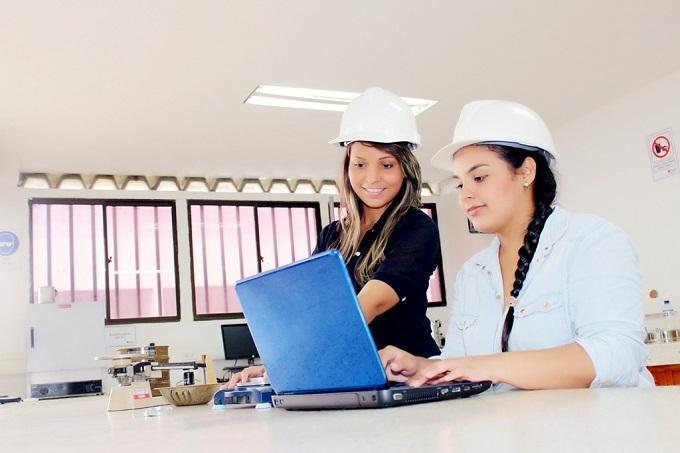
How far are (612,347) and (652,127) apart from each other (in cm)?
509

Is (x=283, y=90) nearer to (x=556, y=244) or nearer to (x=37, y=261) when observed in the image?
(x=37, y=261)

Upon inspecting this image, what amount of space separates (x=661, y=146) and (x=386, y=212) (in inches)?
183

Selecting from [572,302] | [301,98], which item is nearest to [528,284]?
[572,302]

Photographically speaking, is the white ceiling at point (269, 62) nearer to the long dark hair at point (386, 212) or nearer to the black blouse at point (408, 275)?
the long dark hair at point (386, 212)

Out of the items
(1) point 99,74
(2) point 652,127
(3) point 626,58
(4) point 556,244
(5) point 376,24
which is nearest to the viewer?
(4) point 556,244

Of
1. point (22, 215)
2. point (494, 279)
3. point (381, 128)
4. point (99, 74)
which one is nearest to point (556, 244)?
point (494, 279)

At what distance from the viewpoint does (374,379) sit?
3.50ft

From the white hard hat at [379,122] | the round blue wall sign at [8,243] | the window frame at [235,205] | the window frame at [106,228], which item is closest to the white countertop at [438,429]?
the white hard hat at [379,122]

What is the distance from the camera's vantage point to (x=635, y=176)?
5.95 m

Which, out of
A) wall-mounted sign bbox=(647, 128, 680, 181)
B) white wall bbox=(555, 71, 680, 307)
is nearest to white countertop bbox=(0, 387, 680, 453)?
white wall bbox=(555, 71, 680, 307)

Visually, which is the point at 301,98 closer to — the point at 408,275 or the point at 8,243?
the point at 8,243

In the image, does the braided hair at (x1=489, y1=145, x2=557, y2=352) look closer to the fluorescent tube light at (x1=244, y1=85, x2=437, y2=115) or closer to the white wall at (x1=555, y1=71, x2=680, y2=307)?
the fluorescent tube light at (x1=244, y1=85, x2=437, y2=115)

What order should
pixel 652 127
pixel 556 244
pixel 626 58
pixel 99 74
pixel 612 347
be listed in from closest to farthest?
pixel 612 347 → pixel 556 244 → pixel 99 74 → pixel 626 58 → pixel 652 127

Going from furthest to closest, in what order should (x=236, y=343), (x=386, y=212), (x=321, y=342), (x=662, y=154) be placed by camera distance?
1. (x=236, y=343)
2. (x=662, y=154)
3. (x=386, y=212)
4. (x=321, y=342)
